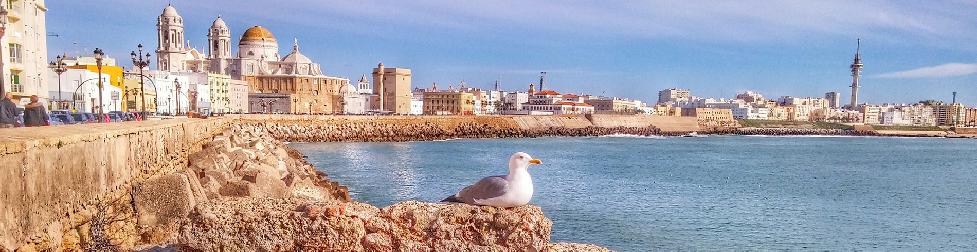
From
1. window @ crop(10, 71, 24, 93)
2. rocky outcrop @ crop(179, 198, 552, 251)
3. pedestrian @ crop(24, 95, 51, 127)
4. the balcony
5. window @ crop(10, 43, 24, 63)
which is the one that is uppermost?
the balcony

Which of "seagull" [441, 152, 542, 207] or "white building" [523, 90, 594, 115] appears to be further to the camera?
"white building" [523, 90, 594, 115]

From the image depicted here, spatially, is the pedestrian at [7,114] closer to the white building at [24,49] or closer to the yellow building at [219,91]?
the white building at [24,49]

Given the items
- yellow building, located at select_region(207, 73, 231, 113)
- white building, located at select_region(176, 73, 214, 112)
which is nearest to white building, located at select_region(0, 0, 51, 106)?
white building, located at select_region(176, 73, 214, 112)

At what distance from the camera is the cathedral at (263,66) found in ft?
335

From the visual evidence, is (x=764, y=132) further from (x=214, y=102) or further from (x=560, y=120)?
(x=214, y=102)

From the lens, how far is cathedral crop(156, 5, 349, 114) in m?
102

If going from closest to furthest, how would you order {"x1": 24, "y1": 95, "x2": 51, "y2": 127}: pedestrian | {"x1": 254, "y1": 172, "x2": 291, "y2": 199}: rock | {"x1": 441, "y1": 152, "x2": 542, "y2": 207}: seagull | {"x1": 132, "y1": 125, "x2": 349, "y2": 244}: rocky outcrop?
{"x1": 441, "y1": 152, "x2": 542, "y2": 207}: seagull
{"x1": 132, "y1": 125, "x2": 349, "y2": 244}: rocky outcrop
{"x1": 24, "y1": 95, "x2": 51, "y2": 127}: pedestrian
{"x1": 254, "y1": 172, "x2": 291, "y2": 199}: rock

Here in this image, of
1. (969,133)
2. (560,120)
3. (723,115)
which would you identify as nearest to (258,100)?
(560,120)

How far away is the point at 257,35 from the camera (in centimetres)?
11106

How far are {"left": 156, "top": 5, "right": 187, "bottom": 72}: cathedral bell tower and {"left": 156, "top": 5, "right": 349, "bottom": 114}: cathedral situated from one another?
13 centimetres

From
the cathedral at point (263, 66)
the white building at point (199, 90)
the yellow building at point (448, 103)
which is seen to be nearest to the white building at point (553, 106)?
the yellow building at point (448, 103)

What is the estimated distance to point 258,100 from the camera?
10156 centimetres

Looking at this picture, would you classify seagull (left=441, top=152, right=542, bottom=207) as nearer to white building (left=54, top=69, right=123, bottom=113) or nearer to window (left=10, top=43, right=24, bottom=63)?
window (left=10, top=43, right=24, bottom=63)

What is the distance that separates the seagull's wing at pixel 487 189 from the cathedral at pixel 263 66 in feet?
329
